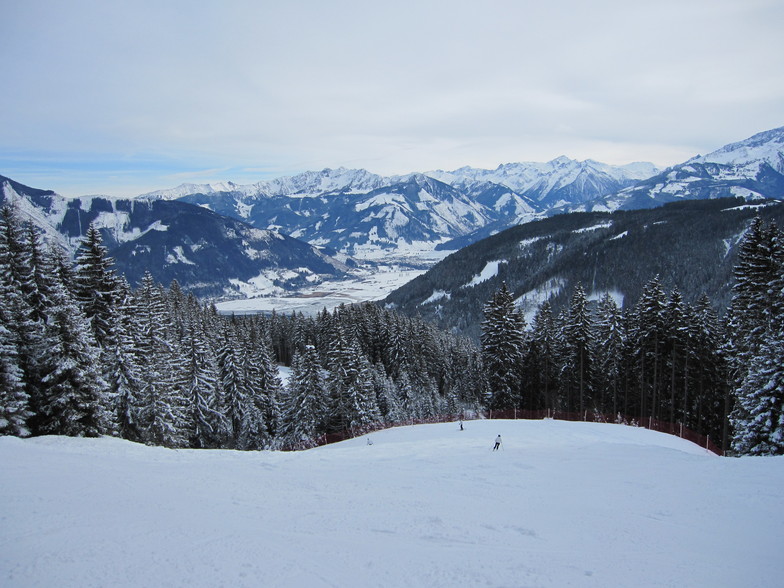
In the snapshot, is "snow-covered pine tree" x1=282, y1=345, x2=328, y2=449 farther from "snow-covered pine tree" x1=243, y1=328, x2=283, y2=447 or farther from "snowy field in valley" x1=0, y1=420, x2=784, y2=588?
"snowy field in valley" x1=0, y1=420, x2=784, y2=588

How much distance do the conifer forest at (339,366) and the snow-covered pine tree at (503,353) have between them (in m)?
0.13

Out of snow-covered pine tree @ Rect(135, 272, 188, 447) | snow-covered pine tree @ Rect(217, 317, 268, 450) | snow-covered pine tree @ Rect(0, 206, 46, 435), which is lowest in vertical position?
snow-covered pine tree @ Rect(217, 317, 268, 450)

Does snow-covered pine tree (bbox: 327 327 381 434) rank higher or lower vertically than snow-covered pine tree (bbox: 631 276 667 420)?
lower

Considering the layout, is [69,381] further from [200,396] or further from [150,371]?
[200,396]

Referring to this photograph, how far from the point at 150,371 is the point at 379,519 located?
69.4 ft

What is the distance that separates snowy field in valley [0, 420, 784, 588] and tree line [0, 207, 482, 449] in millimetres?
3589

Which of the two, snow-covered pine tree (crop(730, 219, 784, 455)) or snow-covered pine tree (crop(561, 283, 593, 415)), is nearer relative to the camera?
snow-covered pine tree (crop(730, 219, 784, 455))

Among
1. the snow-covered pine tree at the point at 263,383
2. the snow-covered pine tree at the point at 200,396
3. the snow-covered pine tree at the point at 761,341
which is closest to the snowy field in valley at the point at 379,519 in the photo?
the snow-covered pine tree at the point at 761,341

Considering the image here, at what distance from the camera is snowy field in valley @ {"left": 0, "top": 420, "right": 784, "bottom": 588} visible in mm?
10664

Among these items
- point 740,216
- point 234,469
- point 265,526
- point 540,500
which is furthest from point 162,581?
point 740,216

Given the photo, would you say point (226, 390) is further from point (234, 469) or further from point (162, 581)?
point (162, 581)

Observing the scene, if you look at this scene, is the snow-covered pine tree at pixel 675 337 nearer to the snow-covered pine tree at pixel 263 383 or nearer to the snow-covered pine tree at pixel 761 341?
the snow-covered pine tree at pixel 761 341

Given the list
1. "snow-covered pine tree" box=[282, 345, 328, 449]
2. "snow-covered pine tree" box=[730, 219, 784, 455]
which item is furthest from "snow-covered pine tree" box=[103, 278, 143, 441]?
"snow-covered pine tree" box=[730, 219, 784, 455]

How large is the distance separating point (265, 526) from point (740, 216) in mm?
236664
